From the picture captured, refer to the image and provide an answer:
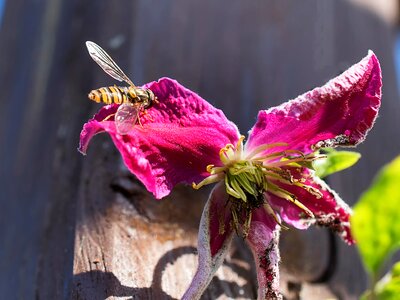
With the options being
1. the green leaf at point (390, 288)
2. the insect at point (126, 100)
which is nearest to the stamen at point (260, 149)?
the insect at point (126, 100)

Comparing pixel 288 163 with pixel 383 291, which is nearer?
pixel 383 291

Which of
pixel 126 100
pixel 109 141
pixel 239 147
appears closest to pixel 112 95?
pixel 126 100

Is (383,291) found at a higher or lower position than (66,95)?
lower

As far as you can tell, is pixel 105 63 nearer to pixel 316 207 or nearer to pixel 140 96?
pixel 140 96

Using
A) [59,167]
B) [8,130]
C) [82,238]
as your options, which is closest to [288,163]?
[82,238]

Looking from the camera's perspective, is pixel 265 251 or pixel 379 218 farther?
pixel 265 251

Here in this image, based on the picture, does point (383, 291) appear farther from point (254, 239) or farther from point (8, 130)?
point (8, 130)
